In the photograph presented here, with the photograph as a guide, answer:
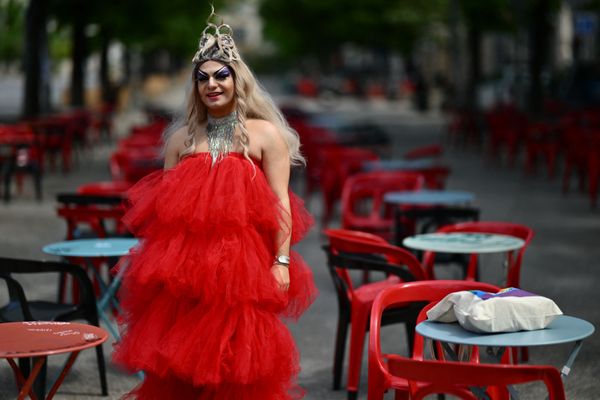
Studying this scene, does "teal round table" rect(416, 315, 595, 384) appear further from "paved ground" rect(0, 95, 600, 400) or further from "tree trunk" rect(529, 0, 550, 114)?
"tree trunk" rect(529, 0, 550, 114)

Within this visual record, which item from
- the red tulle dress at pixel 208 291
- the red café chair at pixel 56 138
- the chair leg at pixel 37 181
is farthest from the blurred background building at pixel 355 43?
the red tulle dress at pixel 208 291

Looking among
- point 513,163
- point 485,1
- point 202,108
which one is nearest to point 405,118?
point 485,1

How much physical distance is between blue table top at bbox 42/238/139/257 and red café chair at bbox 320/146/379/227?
6262 mm

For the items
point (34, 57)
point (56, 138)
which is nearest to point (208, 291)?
point (56, 138)

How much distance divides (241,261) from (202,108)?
730 mm

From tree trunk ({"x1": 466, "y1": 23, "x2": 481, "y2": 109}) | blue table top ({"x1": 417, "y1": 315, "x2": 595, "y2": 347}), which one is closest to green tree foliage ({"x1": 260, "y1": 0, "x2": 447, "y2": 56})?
tree trunk ({"x1": 466, "y1": 23, "x2": 481, "y2": 109})

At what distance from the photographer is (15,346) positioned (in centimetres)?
489

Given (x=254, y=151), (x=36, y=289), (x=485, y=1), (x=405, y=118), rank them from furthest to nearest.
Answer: (x=405, y=118), (x=485, y=1), (x=36, y=289), (x=254, y=151)

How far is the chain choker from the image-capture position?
5293 millimetres

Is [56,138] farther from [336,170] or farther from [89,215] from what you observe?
[89,215]

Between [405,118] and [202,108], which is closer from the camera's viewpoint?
[202,108]

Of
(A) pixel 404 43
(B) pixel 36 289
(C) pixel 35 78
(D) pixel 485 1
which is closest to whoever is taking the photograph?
(B) pixel 36 289

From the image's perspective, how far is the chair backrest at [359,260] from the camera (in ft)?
23.6

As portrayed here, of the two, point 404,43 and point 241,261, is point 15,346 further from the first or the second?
point 404,43
